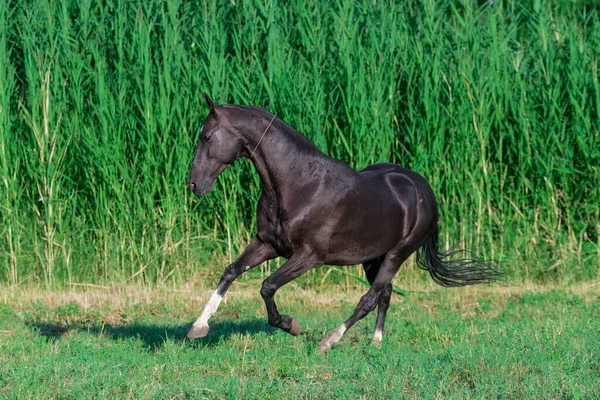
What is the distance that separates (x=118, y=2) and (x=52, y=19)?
0.72m

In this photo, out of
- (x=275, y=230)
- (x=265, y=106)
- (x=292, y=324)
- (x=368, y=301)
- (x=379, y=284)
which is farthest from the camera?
(x=265, y=106)

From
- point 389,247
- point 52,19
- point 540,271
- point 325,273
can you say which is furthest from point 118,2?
point 540,271

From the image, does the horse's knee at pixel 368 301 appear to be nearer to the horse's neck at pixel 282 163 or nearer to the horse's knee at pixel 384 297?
the horse's knee at pixel 384 297

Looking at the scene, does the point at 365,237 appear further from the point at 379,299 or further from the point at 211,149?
Answer: the point at 211,149

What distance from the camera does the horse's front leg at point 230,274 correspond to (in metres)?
6.09

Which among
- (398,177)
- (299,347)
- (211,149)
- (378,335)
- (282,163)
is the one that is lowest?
(378,335)

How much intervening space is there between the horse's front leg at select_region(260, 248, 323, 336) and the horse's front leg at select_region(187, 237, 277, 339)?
179mm

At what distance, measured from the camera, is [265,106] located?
31.6ft

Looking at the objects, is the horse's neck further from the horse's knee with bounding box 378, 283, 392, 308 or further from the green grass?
the horse's knee with bounding box 378, 283, 392, 308

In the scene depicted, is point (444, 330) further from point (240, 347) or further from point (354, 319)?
point (240, 347)

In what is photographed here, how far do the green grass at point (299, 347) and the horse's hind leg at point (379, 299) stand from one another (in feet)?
0.38

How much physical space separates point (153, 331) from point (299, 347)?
5.44 ft

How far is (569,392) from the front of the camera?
520cm

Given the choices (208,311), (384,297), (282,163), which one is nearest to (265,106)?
(384,297)
